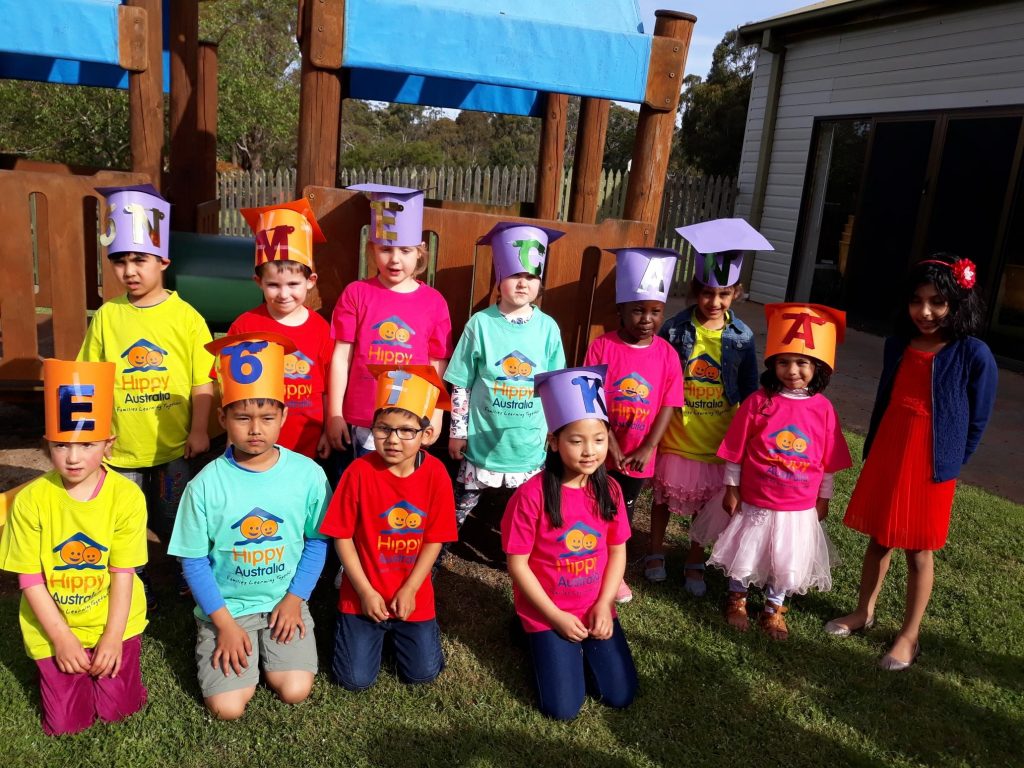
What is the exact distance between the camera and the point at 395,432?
9.53 ft

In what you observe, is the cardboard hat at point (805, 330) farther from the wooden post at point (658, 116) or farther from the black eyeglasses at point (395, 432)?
the black eyeglasses at point (395, 432)

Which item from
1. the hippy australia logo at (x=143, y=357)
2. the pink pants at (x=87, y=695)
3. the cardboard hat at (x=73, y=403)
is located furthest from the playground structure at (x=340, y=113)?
the pink pants at (x=87, y=695)

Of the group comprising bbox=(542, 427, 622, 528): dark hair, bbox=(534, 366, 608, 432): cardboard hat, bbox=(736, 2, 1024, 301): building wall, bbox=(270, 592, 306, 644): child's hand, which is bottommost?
bbox=(270, 592, 306, 644): child's hand

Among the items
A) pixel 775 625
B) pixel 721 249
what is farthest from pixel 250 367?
pixel 775 625

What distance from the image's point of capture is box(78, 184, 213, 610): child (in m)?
3.25

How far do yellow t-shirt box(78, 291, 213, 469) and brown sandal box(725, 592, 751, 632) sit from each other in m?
2.61

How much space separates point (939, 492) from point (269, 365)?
2.78m

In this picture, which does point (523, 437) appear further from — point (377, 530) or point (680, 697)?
point (680, 697)

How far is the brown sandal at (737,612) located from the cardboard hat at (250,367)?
228 centimetres

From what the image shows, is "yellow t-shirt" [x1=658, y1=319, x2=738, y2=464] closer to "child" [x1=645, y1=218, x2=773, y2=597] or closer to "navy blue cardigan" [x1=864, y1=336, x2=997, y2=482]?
"child" [x1=645, y1=218, x2=773, y2=597]

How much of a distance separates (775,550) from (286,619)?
82.9 inches

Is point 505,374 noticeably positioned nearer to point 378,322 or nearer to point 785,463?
point 378,322

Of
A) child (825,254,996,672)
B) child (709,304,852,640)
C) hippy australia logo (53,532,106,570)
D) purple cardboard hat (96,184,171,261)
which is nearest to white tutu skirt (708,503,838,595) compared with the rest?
child (709,304,852,640)

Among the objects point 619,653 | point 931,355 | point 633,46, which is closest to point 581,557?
point 619,653
